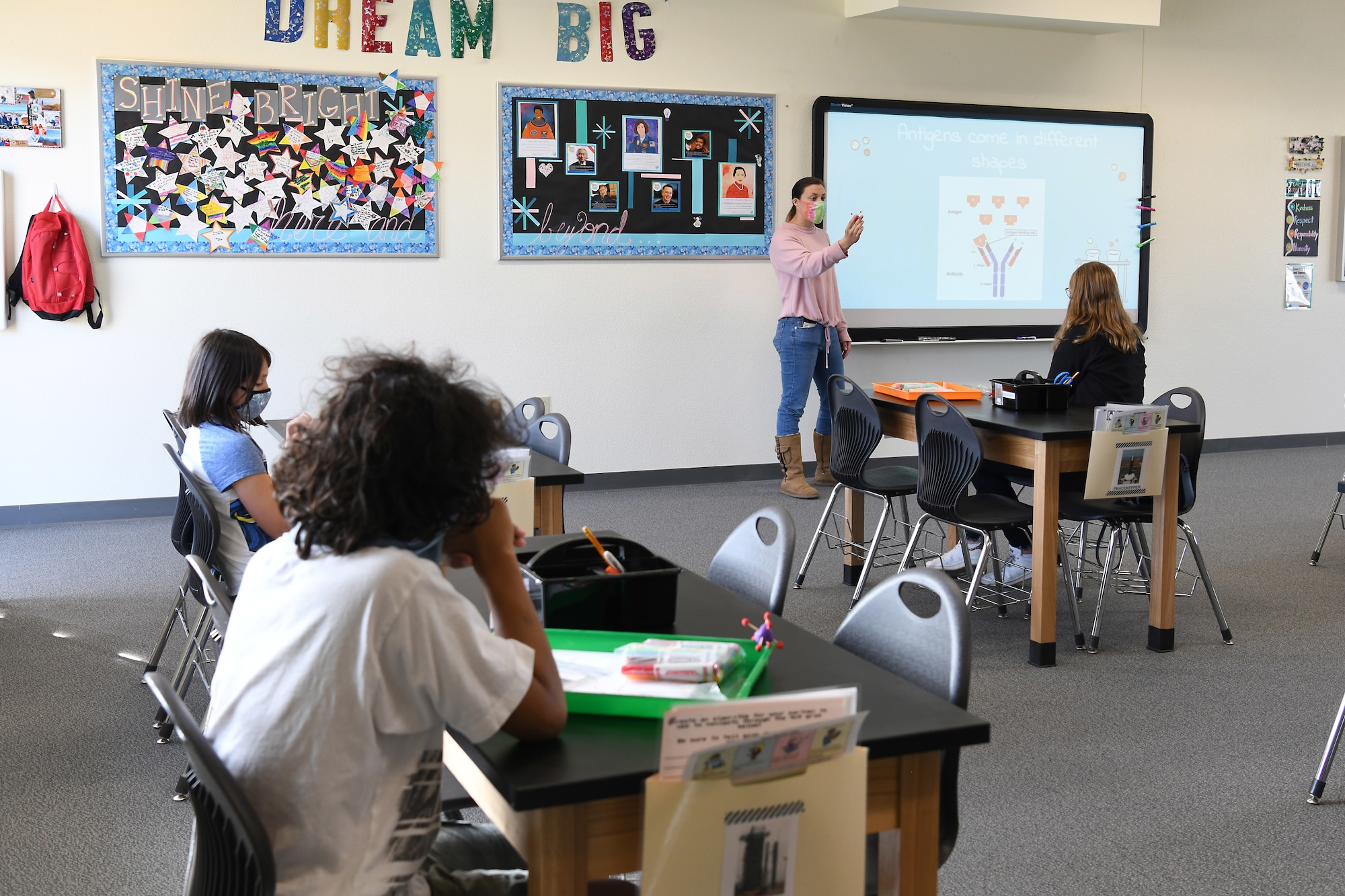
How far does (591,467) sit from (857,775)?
507 cm

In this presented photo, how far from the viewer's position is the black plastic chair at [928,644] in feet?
5.15

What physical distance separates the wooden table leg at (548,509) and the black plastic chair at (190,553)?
787 mm

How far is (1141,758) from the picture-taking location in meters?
2.80

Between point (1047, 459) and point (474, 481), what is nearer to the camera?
point (474, 481)

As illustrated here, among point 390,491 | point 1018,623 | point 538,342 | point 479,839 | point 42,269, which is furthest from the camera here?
point 538,342

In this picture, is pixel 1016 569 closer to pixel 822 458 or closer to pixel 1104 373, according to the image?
pixel 1104 373

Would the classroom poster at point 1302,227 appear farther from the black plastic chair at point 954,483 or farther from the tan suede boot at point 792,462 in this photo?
the black plastic chair at point 954,483

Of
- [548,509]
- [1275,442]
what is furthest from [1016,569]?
[1275,442]

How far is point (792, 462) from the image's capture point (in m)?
6.20

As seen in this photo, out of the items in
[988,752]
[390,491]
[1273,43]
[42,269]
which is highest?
[1273,43]

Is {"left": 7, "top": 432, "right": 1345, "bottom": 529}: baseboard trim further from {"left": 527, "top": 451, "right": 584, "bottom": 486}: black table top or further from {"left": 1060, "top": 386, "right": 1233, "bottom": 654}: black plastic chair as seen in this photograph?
{"left": 1060, "top": 386, "right": 1233, "bottom": 654}: black plastic chair

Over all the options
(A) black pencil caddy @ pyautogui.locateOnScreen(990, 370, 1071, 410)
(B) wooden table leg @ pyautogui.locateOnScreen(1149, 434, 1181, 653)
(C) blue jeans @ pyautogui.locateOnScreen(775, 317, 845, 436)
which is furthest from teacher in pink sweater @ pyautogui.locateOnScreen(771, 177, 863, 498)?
(B) wooden table leg @ pyautogui.locateOnScreen(1149, 434, 1181, 653)

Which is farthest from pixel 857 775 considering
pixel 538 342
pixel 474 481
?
pixel 538 342

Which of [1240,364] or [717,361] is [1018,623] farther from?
[1240,364]
